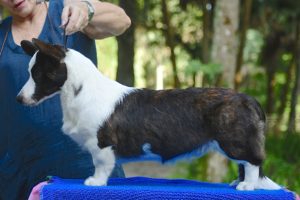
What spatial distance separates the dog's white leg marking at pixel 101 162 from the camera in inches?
89.4

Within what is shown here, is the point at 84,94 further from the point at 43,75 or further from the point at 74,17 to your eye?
the point at 74,17

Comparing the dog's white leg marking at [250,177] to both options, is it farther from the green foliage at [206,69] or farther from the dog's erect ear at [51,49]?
the green foliage at [206,69]

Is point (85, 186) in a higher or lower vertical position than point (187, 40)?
higher

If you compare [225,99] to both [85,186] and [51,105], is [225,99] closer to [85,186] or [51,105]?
[85,186]

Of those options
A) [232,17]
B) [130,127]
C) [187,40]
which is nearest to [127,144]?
[130,127]

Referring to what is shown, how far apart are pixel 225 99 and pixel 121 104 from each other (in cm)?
39

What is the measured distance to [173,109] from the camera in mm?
2297

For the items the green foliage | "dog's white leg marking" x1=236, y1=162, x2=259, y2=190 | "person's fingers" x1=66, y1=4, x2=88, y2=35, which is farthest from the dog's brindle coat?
the green foliage

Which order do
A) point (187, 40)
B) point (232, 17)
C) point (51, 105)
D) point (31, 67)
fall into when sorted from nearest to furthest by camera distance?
point (31, 67), point (51, 105), point (232, 17), point (187, 40)

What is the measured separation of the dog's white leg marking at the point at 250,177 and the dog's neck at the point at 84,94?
0.55m

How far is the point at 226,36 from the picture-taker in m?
6.68

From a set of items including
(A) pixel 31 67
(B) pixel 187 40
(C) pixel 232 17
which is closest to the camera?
Answer: (A) pixel 31 67

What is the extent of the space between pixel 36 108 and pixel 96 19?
0.49 meters

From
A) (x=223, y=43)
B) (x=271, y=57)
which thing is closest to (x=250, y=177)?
(x=223, y=43)
